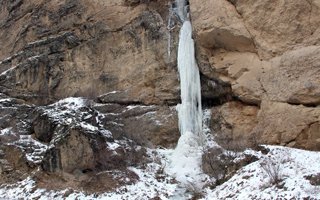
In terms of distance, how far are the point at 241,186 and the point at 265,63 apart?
7977mm

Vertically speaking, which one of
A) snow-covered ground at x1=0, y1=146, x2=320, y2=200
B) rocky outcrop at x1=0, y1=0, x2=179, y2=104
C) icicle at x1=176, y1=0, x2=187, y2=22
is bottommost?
snow-covered ground at x1=0, y1=146, x2=320, y2=200

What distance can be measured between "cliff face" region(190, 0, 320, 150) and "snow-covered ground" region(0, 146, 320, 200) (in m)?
2.53

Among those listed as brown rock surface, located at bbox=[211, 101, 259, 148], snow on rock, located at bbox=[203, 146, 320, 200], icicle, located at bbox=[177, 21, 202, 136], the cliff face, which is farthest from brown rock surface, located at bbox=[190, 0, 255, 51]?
snow on rock, located at bbox=[203, 146, 320, 200]

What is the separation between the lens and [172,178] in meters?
21.9

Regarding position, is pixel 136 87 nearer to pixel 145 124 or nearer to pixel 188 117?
pixel 145 124

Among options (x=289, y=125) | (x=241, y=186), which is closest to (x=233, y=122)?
(x=289, y=125)

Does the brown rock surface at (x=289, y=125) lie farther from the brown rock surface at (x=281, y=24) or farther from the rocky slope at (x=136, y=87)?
the brown rock surface at (x=281, y=24)

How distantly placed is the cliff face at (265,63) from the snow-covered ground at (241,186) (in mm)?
2533

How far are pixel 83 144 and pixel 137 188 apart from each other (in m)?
3.35

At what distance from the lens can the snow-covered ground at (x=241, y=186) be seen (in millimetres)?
16422

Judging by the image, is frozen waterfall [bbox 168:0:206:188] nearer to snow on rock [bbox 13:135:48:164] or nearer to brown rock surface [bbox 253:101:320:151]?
brown rock surface [bbox 253:101:320:151]

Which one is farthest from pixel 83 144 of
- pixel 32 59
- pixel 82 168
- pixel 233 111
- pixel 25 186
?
pixel 32 59

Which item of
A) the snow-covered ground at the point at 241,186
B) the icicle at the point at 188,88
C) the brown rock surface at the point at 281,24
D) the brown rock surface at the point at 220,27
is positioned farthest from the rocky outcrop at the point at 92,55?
the snow-covered ground at the point at 241,186

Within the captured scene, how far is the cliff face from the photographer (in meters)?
22.1
